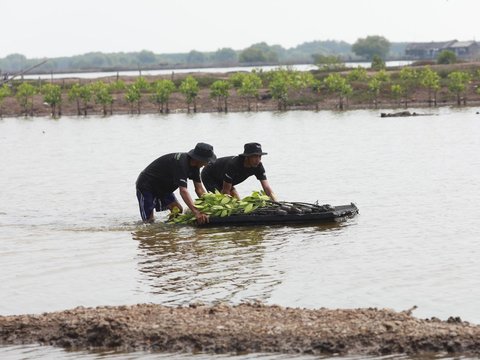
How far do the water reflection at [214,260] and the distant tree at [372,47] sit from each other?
16873 centimetres

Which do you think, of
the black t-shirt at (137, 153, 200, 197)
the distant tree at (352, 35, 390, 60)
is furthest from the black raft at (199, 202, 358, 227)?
the distant tree at (352, 35, 390, 60)

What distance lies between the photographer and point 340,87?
7306 centimetres

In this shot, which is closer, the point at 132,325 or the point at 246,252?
the point at 132,325

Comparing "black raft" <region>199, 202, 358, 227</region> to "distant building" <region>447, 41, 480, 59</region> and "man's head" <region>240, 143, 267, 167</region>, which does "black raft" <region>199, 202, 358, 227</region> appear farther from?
"distant building" <region>447, 41, 480, 59</region>

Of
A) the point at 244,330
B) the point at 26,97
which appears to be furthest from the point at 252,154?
the point at 26,97

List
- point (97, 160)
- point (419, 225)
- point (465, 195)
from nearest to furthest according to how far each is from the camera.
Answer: point (419, 225) → point (465, 195) → point (97, 160)

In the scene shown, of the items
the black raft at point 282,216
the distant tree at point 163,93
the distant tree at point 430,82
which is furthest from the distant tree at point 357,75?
the black raft at point 282,216

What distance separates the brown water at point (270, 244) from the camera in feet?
39.0

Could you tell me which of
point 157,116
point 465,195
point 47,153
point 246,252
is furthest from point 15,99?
point 246,252

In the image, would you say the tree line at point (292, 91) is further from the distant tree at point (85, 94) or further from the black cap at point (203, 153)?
the black cap at point (203, 153)

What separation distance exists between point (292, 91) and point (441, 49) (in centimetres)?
7600

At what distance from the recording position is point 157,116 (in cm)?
7262

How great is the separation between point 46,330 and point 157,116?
207 ft

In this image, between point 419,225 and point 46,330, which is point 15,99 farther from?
point 46,330
